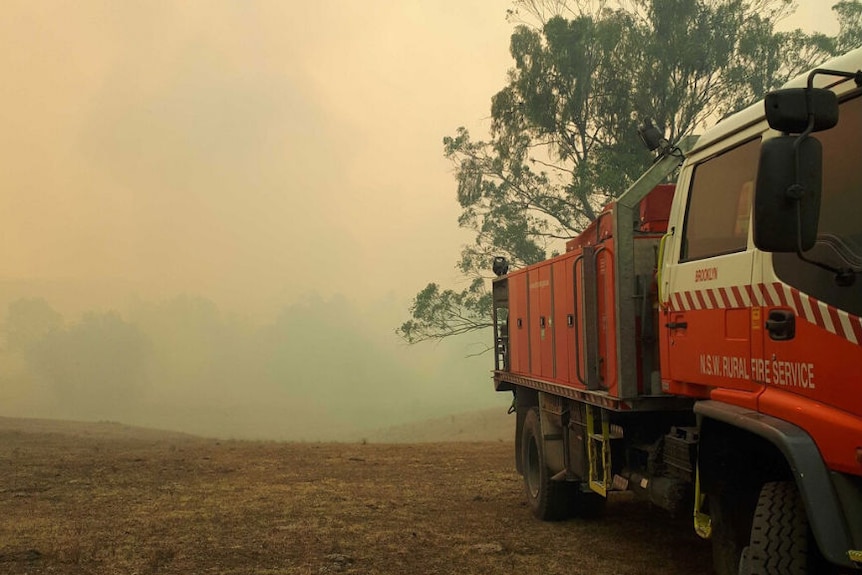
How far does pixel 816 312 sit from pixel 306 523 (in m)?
6.37

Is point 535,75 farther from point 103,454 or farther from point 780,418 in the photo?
point 780,418

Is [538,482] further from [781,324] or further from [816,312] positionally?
[816,312]

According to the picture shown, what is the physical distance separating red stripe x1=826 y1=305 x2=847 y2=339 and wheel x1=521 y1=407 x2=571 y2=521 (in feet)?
17.2

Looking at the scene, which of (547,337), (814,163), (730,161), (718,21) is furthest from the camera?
(718,21)

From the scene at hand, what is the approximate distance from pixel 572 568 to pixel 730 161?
358 centimetres

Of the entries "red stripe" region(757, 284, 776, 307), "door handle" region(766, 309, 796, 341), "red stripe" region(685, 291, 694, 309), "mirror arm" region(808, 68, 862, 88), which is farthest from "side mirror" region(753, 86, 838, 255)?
"red stripe" region(685, 291, 694, 309)

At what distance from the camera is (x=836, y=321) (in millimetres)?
3314

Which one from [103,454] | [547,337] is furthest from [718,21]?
[103,454]

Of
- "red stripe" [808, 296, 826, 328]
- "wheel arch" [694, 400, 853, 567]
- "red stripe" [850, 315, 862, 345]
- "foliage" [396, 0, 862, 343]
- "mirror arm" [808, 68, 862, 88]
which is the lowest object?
"wheel arch" [694, 400, 853, 567]

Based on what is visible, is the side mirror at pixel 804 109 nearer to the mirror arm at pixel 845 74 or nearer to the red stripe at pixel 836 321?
the mirror arm at pixel 845 74

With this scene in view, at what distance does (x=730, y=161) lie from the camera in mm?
4676

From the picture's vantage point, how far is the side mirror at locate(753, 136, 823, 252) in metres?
3.06

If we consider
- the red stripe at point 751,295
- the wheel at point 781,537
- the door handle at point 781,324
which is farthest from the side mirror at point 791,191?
the wheel at point 781,537

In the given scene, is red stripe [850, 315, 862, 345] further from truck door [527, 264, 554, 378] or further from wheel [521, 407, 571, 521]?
wheel [521, 407, 571, 521]
